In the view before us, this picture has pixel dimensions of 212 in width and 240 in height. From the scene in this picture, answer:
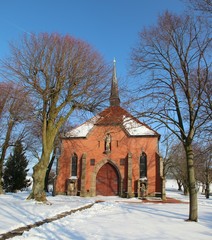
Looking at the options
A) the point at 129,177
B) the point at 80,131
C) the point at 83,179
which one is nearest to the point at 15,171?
the point at 80,131

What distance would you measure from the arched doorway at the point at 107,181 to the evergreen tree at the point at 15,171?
1464 cm

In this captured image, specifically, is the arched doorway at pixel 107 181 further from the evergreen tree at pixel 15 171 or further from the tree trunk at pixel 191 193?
the tree trunk at pixel 191 193

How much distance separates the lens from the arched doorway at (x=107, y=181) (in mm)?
28828

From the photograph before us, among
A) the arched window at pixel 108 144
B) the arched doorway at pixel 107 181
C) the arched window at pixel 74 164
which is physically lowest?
the arched doorway at pixel 107 181

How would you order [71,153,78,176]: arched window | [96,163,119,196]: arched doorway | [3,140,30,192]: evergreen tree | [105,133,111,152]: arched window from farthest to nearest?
[3,140,30,192]: evergreen tree
[71,153,78,176]: arched window
[105,133,111,152]: arched window
[96,163,119,196]: arched doorway

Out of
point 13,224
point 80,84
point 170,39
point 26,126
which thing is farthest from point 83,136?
point 13,224

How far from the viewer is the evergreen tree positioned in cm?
3894

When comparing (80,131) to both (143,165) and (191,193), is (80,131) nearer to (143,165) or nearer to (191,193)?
(143,165)

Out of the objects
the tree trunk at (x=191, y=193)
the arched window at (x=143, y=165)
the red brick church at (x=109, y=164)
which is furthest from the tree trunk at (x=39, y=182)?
the arched window at (x=143, y=165)

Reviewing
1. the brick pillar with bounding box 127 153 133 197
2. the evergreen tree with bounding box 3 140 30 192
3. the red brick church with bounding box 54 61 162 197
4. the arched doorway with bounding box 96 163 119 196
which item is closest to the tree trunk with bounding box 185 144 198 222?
the red brick church with bounding box 54 61 162 197

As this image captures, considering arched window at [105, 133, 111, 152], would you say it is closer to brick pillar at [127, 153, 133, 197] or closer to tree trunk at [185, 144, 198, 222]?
brick pillar at [127, 153, 133, 197]

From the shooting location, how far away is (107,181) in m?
29.2

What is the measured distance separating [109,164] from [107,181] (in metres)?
1.80

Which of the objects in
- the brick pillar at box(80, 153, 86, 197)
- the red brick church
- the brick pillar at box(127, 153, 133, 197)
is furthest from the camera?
the red brick church
